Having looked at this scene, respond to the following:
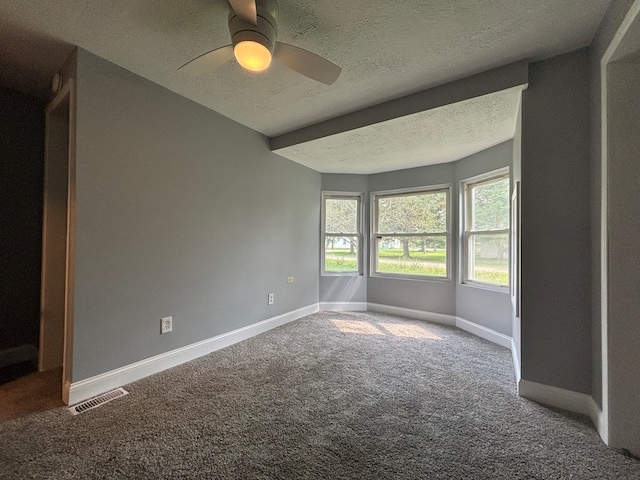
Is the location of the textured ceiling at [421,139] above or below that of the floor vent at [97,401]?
above

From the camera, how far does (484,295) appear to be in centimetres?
313

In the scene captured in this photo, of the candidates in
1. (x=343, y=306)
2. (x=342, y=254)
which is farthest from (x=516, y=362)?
(x=342, y=254)

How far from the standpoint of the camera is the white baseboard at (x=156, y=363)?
6.02 feet

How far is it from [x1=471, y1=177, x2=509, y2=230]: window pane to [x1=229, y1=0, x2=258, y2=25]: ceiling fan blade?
2923mm

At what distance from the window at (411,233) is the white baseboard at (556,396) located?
1.89m

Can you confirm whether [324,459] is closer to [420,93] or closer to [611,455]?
[611,455]

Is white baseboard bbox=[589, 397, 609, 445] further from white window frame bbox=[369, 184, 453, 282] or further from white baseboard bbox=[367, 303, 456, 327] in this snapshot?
white window frame bbox=[369, 184, 453, 282]

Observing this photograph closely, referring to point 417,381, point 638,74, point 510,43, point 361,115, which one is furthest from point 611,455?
point 361,115

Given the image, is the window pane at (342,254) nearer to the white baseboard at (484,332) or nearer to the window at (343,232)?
the window at (343,232)

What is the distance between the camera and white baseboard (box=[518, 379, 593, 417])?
1738 mm

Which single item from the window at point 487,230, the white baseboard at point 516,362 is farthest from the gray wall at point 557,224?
the window at point 487,230

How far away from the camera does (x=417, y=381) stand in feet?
6.99

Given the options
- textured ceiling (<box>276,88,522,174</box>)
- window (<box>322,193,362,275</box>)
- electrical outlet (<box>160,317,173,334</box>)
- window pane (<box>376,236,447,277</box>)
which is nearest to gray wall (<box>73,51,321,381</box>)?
electrical outlet (<box>160,317,173,334</box>)

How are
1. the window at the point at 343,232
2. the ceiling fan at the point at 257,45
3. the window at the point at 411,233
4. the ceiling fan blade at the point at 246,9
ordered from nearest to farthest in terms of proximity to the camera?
1. the ceiling fan blade at the point at 246,9
2. the ceiling fan at the point at 257,45
3. the window at the point at 411,233
4. the window at the point at 343,232
